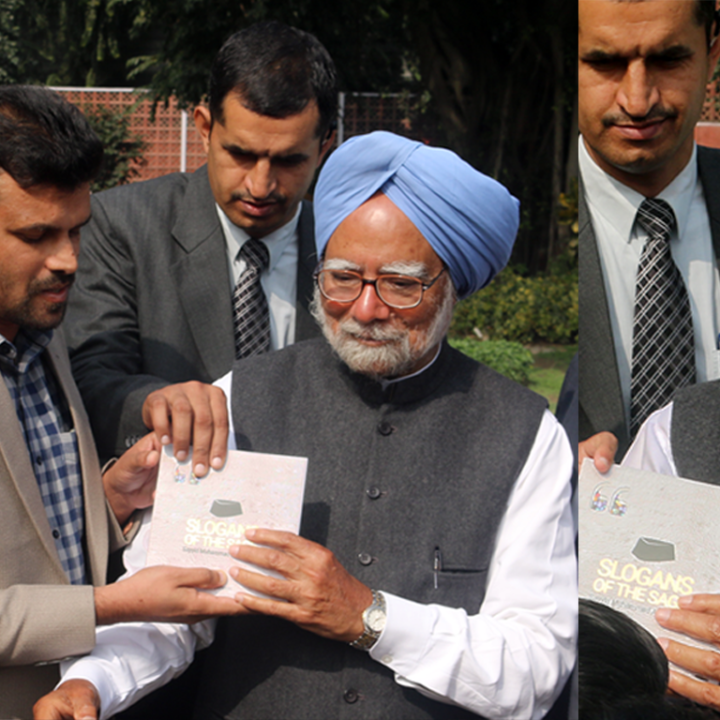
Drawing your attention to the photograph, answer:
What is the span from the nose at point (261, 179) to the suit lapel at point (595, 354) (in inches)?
70.3

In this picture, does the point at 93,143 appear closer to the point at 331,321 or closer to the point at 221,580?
the point at 331,321

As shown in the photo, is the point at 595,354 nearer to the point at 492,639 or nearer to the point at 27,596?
the point at 492,639

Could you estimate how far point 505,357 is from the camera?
27.6ft

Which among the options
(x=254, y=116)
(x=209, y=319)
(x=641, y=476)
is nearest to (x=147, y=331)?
(x=209, y=319)

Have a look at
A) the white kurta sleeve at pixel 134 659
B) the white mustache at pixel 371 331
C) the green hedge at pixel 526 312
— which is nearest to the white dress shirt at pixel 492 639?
the white kurta sleeve at pixel 134 659

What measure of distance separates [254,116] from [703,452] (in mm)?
1988

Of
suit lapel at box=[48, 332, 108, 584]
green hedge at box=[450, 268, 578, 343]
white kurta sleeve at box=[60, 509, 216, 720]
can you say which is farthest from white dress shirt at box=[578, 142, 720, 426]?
green hedge at box=[450, 268, 578, 343]

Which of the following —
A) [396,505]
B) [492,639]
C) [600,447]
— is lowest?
[492,639]

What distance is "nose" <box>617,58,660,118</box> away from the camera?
87 cm

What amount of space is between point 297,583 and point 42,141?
1.10 meters

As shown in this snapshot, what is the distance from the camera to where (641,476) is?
0.91m

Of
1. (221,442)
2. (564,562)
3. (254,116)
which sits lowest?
(564,562)

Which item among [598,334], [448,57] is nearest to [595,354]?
[598,334]

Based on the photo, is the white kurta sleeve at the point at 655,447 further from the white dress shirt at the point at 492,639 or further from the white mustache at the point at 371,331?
the white mustache at the point at 371,331
